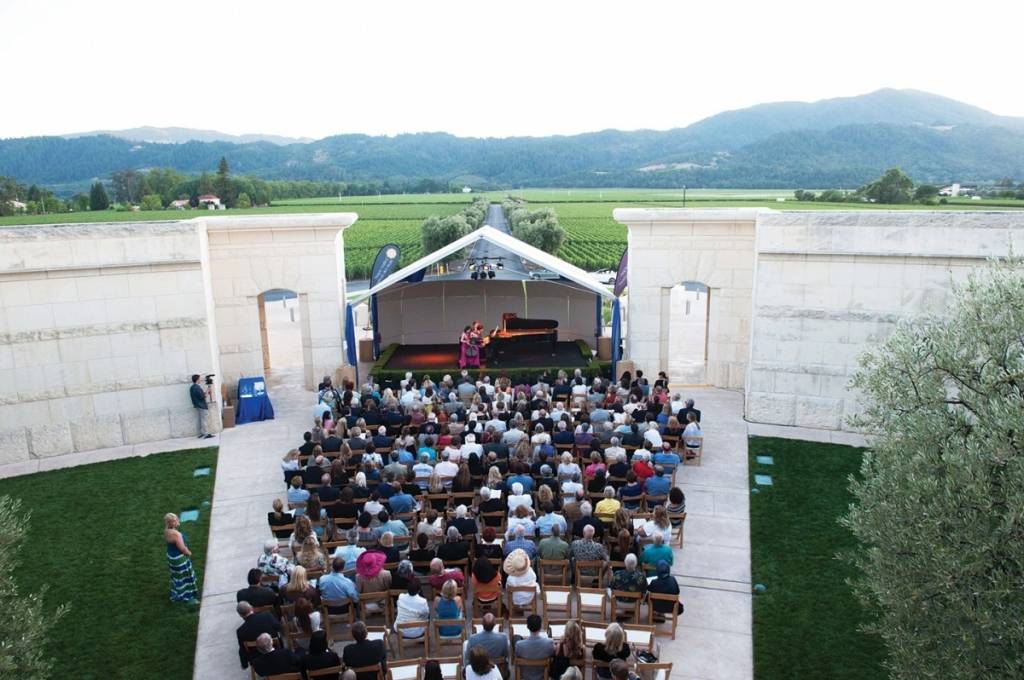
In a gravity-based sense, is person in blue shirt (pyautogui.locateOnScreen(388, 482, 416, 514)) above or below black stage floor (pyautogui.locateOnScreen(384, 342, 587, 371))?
above

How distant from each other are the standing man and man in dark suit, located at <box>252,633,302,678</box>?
10.1 m

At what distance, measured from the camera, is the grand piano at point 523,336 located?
78.2 ft

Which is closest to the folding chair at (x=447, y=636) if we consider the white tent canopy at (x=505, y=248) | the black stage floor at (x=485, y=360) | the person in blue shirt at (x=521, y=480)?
the person in blue shirt at (x=521, y=480)

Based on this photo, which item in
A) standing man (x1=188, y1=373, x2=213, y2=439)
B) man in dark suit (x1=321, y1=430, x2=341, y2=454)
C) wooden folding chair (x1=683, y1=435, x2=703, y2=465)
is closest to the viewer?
man in dark suit (x1=321, y1=430, x2=341, y2=454)

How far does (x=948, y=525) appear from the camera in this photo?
6238 millimetres

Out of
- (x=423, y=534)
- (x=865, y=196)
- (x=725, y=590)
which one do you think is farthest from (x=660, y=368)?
(x=865, y=196)

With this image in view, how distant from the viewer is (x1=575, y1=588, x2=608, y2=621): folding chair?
883 cm

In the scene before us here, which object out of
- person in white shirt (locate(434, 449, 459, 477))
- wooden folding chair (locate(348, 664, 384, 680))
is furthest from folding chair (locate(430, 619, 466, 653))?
person in white shirt (locate(434, 449, 459, 477))

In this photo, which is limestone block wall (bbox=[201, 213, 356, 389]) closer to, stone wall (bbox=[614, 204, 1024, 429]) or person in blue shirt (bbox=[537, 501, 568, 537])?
stone wall (bbox=[614, 204, 1024, 429])

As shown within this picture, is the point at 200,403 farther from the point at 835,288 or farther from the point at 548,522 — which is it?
the point at 835,288

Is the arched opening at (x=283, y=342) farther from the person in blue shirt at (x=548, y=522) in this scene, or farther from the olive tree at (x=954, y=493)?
the olive tree at (x=954, y=493)

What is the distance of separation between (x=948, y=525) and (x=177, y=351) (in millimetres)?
15766

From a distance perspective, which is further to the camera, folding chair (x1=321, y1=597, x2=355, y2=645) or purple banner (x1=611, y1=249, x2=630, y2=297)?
purple banner (x1=611, y1=249, x2=630, y2=297)

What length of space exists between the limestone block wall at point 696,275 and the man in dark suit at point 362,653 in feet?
45.9
